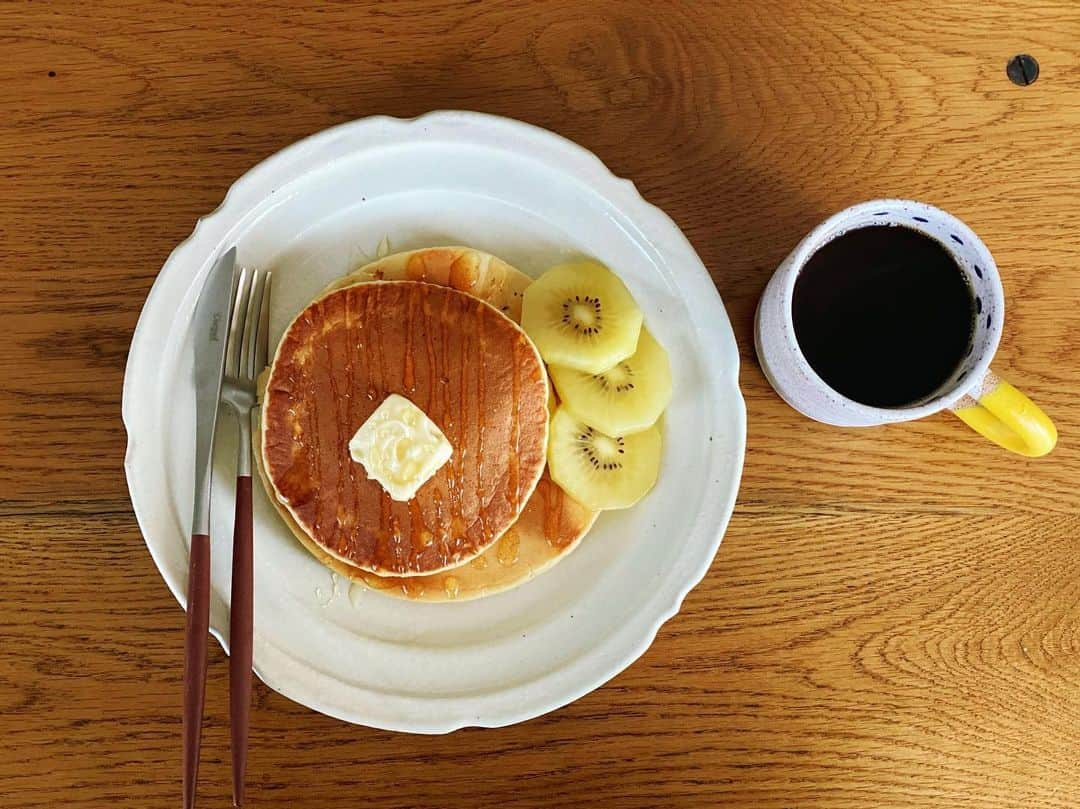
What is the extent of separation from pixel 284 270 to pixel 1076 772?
1229mm

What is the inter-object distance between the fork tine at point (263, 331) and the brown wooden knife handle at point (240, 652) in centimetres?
21

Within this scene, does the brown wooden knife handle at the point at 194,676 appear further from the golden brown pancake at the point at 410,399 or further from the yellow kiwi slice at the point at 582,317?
the yellow kiwi slice at the point at 582,317

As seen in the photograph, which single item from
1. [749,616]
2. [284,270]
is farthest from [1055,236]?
[284,270]

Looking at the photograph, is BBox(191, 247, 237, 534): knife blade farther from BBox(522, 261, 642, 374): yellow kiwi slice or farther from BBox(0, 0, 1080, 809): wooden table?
BBox(522, 261, 642, 374): yellow kiwi slice

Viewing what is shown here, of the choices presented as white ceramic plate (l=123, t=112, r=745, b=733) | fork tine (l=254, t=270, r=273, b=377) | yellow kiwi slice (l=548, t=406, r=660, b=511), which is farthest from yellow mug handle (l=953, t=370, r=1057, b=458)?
fork tine (l=254, t=270, r=273, b=377)

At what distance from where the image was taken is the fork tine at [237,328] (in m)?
1.01

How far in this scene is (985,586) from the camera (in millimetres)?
1080

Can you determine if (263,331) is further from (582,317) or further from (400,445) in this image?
(582,317)

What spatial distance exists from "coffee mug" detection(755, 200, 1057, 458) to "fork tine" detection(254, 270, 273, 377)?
624 mm

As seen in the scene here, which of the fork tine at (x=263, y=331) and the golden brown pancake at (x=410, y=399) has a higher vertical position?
the fork tine at (x=263, y=331)

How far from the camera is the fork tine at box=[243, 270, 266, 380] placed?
102cm

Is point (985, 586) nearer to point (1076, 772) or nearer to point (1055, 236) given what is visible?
point (1076, 772)

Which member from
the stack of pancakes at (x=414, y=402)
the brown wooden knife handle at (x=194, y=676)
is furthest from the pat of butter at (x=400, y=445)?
the brown wooden knife handle at (x=194, y=676)

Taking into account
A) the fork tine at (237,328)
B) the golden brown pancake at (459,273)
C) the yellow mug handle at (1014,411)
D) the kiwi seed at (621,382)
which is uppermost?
the golden brown pancake at (459,273)
